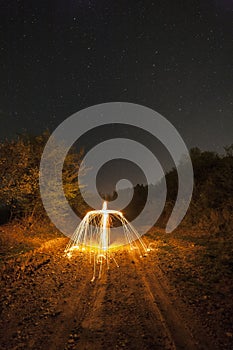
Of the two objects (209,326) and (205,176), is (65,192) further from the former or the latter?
(209,326)

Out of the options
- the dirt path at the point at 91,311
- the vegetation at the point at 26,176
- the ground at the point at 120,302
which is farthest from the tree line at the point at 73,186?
the dirt path at the point at 91,311

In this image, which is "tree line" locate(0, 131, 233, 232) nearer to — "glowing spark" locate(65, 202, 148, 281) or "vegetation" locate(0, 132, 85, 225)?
"vegetation" locate(0, 132, 85, 225)

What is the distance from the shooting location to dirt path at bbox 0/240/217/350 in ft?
15.9

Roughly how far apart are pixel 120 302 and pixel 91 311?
91 centimetres

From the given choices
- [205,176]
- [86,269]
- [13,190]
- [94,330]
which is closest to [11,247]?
[13,190]

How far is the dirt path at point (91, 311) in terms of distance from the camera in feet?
15.9

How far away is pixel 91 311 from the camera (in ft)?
20.2

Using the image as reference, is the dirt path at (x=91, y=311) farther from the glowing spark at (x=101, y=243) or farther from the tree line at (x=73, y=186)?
the tree line at (x=73, y=186)

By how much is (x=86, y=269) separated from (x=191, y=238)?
7928mm

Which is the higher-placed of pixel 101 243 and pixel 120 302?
pixel 101 243

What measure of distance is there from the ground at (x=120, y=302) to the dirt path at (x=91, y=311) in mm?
21

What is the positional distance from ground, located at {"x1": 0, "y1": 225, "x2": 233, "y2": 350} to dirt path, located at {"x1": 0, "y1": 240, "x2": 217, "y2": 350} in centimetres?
2

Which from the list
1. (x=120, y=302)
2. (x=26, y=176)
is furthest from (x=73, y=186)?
(x=120, y=302)

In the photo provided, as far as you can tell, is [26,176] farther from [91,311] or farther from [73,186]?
[91,311]
